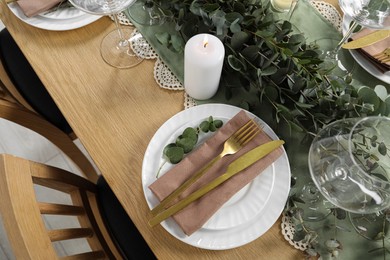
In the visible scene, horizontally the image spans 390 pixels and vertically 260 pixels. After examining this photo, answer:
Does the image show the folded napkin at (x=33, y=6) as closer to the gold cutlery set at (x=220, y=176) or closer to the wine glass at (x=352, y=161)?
the gold cutlery set at (x=220, y=176)

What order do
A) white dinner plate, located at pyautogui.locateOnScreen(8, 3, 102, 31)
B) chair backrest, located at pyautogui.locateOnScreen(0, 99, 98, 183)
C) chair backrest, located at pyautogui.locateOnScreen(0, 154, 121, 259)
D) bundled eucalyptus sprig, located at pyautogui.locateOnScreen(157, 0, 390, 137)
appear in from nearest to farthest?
1. chair backrest, located at pyautogui.locateOnScreen(0, 154, 121, 259)
2. bundled eucalyptus sprig, located at pyautogui.locateOnScreen(157, 0, 390, 137)
3. white dinner plate, located at pyautogui.locateOnScreen(8, 3, 102, 31)
4. chair backrest, located at pyautogui.locateOnScreen(0, 99, 98, 183)

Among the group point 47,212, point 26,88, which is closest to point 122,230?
point 47,212

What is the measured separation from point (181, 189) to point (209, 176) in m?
0.05

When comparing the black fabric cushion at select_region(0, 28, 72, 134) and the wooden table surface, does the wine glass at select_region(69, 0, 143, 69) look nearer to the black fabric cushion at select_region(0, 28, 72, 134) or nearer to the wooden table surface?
the wooden table surface

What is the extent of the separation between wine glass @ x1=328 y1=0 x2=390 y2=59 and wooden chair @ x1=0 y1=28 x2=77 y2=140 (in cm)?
69

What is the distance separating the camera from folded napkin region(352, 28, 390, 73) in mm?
724

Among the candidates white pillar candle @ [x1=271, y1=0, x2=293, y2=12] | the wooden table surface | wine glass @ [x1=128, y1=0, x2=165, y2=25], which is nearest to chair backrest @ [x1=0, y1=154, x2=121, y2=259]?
the wooden table surface

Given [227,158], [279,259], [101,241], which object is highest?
[227,158]

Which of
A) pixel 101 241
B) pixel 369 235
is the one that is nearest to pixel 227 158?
pixel 369 235

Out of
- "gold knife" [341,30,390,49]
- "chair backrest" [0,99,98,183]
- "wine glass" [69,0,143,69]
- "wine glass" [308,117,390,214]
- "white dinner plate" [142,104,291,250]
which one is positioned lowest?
"chair backrest" [0,99,98,183]

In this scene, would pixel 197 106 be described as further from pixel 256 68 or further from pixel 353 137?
pixel 353 137

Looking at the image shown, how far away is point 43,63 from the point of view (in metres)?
0.76

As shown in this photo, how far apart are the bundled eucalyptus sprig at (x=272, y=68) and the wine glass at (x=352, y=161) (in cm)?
6

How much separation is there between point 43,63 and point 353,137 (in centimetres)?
57
